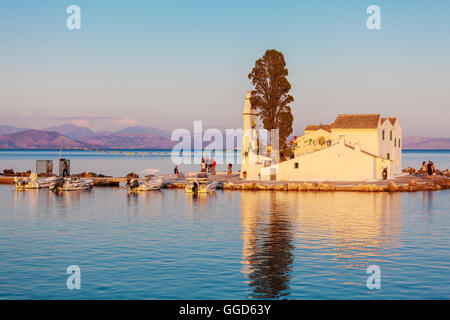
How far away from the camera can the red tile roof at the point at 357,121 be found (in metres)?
64.3

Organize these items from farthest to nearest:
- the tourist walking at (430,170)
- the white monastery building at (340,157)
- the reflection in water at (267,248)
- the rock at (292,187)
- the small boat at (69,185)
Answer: the tourist walking at (430,170) → the small boat at (69,185) → the white monastery building at (340,157) → the rock at (292,187) → the reflection in water at (267,248)

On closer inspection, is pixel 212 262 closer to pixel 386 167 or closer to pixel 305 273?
pixel 305 273

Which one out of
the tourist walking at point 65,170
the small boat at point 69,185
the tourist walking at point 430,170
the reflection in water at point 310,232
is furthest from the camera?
the tourist walking at point 65,170

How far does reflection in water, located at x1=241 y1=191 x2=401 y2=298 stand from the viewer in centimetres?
2104

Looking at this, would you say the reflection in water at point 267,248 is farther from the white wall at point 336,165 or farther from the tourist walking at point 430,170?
the tourist walking at point 430,170

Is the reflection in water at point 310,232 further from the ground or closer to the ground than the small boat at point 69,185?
closer to the ground

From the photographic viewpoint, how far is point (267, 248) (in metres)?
25.2

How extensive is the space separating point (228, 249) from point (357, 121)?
145 feet

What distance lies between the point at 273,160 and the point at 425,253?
39.7 m

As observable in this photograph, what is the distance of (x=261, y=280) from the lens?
19203 millimetres

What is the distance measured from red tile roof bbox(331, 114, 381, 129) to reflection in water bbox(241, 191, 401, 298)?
647 inches

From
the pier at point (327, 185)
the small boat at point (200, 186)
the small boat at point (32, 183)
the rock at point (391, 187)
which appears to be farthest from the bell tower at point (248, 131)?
the small boat at point (32, 183)

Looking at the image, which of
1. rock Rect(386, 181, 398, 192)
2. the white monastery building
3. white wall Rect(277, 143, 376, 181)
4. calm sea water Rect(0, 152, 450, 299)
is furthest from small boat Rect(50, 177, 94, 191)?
rock Rect(386, 181, 398, 192)
